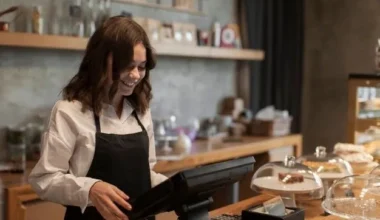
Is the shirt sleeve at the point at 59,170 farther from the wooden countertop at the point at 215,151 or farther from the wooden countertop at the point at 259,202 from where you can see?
the wooden countertop at the point at 215,151

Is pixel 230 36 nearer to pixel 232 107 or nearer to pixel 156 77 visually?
pixel 232 107

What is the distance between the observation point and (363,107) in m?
3.47

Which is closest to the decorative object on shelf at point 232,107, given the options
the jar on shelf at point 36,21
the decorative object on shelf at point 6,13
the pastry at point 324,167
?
the jar on shelf at point 36,21

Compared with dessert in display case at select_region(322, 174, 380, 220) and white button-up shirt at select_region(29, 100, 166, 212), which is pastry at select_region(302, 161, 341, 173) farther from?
white button-up shirt at select_region(29, 100, 166, 212)

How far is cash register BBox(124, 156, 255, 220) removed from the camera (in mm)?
1368

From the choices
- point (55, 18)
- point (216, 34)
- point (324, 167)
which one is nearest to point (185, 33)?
point (216, 34)

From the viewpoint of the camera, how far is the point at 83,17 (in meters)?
3.53

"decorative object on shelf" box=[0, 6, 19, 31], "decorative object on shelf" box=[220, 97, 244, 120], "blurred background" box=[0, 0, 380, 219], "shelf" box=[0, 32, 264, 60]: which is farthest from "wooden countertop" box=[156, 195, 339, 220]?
"decorative object on shelf" box=[220, 97, 244, 120]

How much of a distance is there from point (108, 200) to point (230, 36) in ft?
11.0

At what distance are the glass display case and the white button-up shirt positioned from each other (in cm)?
182

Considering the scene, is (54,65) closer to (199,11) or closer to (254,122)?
(199,11)

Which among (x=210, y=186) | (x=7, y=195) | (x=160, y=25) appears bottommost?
(x=7, y=195)

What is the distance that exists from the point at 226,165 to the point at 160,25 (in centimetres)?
279

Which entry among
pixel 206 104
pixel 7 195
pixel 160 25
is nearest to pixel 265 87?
pixel 206 104
